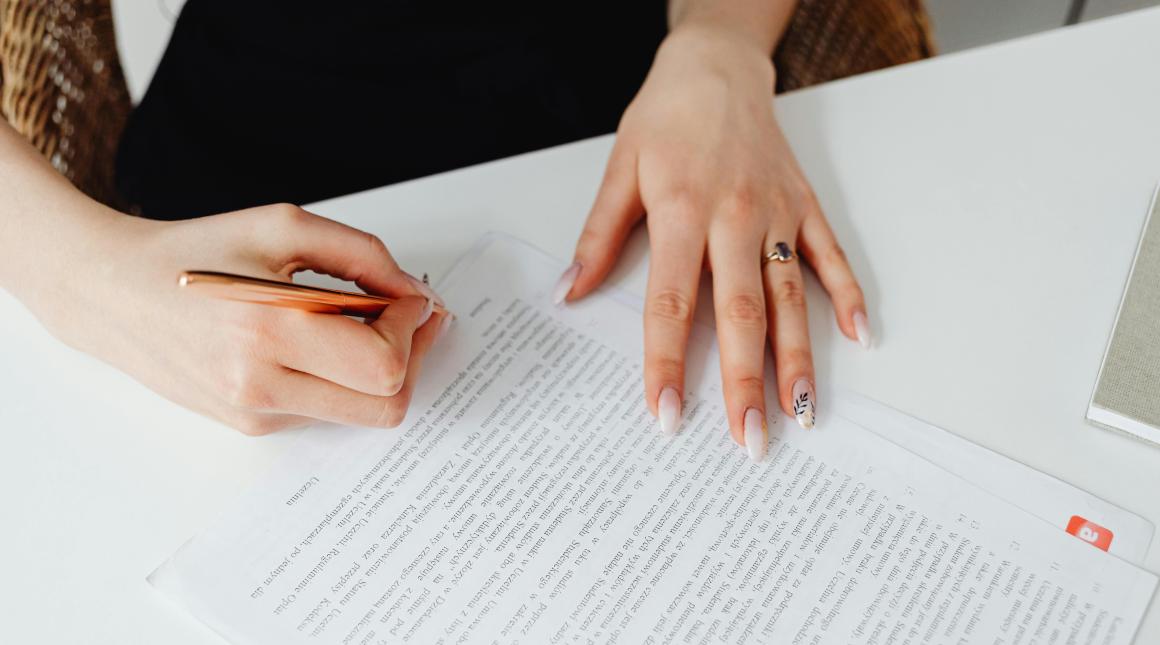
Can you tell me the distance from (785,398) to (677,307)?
98 mm

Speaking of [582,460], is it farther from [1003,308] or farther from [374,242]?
[1003,308]

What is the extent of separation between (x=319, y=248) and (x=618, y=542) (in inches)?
10.2

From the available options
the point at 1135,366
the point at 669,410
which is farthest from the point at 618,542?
the point at 1135,366

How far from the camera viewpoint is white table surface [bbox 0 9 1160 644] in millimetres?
535

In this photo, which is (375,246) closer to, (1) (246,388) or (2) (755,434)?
(1) (246,388)

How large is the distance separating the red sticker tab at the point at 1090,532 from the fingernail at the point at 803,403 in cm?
16

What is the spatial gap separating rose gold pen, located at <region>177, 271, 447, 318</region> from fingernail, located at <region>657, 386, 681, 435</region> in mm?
163

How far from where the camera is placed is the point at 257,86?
37.8 inches

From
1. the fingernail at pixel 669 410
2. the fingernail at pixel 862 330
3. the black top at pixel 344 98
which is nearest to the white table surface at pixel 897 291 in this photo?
the fingernail at pixel 862 330

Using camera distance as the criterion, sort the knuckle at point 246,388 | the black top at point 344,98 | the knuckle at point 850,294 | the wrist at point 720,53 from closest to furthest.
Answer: the knuckle at point 246,388, the knuckle at point 850,294, the wrist at point 720,53, the black top at point 344,98

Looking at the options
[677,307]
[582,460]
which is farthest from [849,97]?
[582,460]

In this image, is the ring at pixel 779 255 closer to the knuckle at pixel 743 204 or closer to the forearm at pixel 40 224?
the knuckle at pixel 743 204

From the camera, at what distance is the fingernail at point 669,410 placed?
0.58 metres

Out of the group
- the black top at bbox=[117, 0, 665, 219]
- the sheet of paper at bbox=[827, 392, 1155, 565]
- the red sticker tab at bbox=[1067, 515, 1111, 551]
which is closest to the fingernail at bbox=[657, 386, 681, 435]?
the sheet of paper at bbox=[827, 392, 1155, 565]
